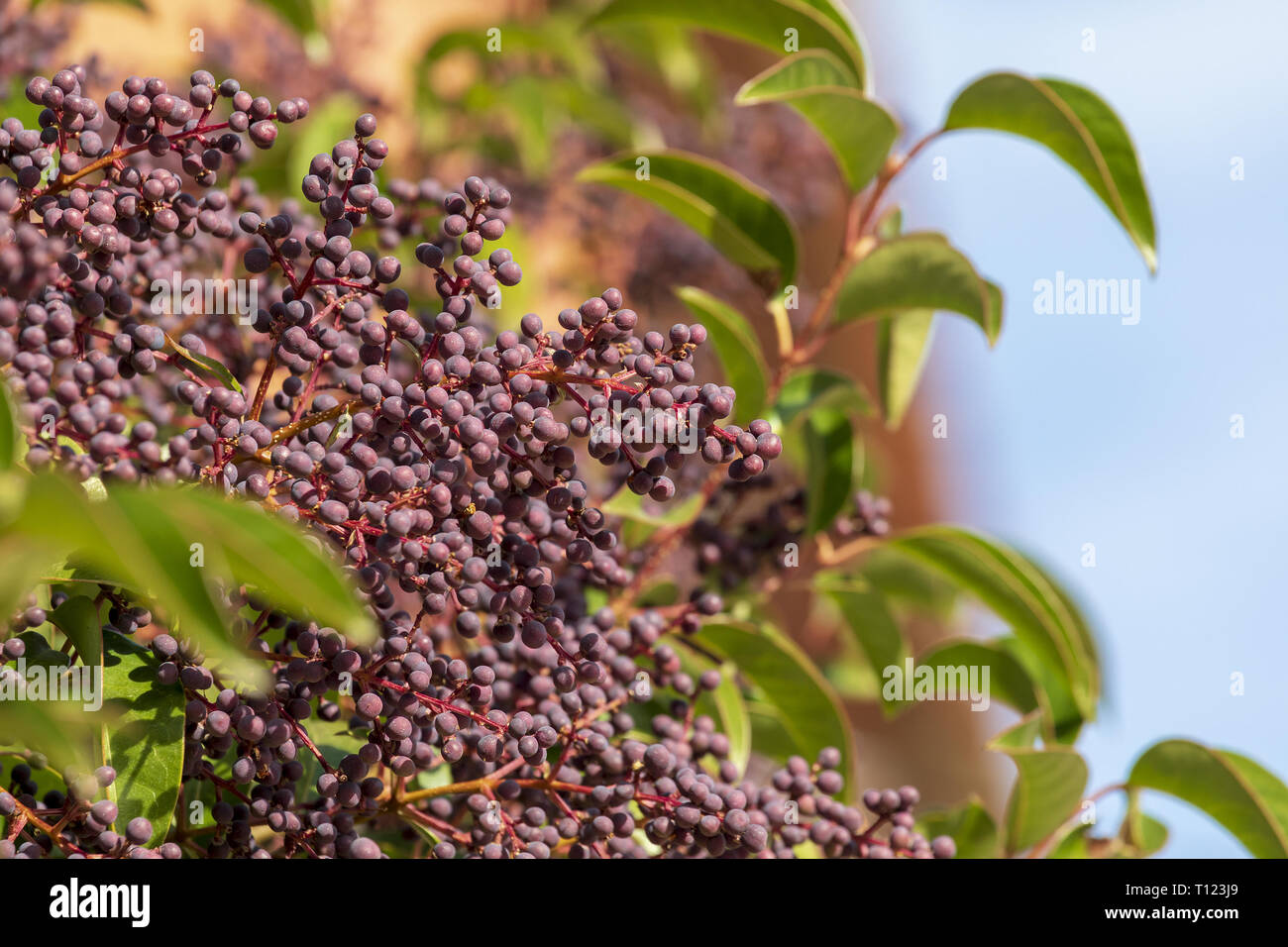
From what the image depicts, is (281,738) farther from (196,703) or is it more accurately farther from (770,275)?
(770,275)

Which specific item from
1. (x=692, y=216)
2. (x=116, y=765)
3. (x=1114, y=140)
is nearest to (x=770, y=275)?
(x=692, y=216)

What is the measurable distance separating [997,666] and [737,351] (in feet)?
1.54

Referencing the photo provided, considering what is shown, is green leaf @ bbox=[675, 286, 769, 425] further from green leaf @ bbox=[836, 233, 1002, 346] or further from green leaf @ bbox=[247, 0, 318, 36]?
green leaf @ bbox=[247, 0, 318, 36]

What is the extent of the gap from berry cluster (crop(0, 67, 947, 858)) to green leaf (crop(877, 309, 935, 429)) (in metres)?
0.64

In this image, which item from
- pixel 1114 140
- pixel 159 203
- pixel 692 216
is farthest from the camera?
pixel 692 216

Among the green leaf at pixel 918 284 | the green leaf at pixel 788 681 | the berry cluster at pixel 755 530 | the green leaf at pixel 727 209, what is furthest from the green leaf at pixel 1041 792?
the green leaf at pixel 727 209

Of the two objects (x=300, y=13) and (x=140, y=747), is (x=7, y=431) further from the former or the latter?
(x=300, y=13)

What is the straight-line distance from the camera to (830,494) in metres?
1.16

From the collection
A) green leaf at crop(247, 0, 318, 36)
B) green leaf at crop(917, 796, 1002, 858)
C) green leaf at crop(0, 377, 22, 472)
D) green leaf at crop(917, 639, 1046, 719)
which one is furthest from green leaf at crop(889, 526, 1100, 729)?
green leaf at crop(247, 0, 318, 36)

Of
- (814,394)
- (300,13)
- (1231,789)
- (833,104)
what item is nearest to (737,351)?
(814,394)

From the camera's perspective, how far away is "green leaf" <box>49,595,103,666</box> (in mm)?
598

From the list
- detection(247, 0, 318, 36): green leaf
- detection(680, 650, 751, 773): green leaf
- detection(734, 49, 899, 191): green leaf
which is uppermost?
detection(247, 0, 318, 36): green leaf

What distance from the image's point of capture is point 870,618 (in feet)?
4.16
